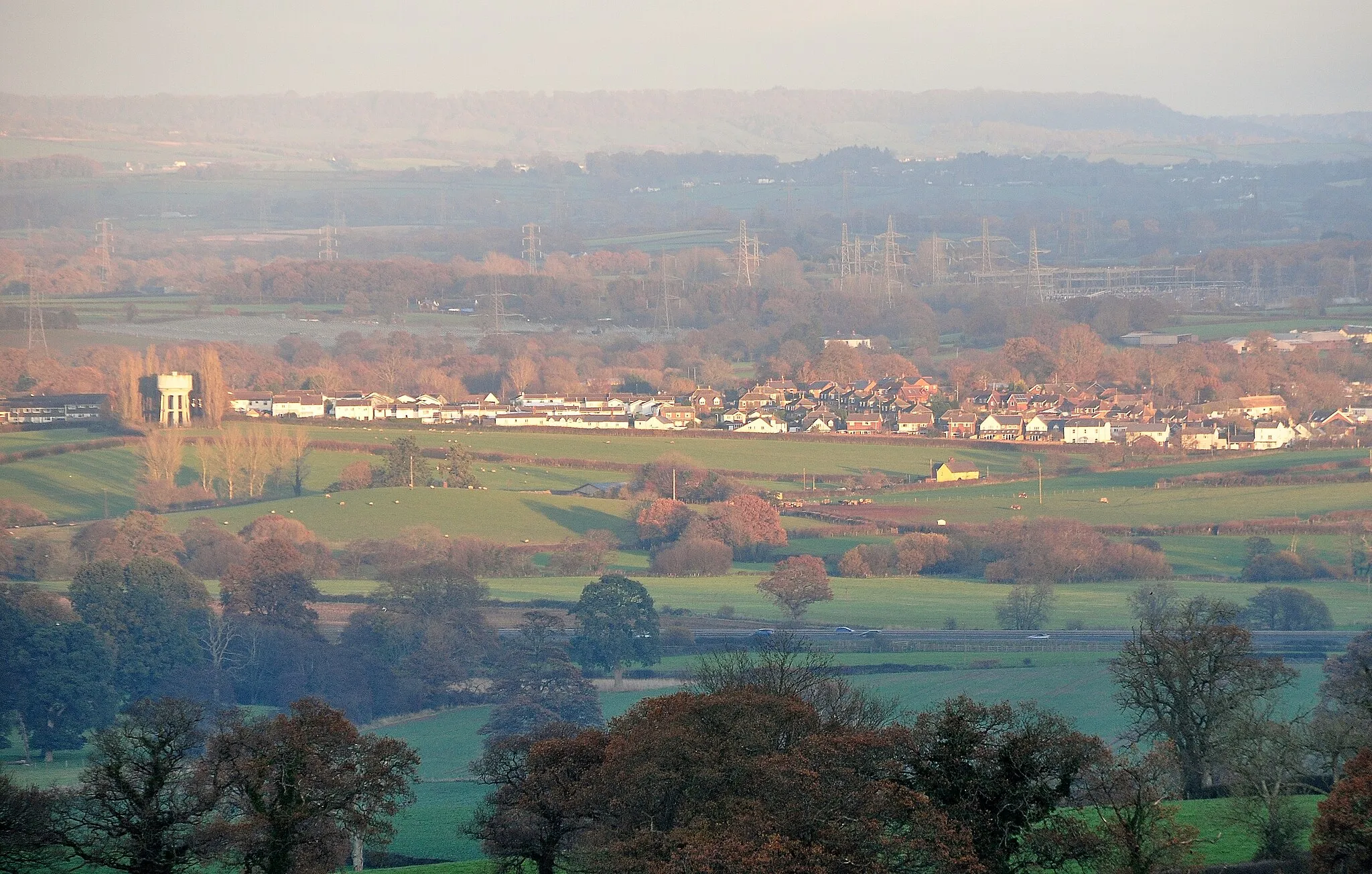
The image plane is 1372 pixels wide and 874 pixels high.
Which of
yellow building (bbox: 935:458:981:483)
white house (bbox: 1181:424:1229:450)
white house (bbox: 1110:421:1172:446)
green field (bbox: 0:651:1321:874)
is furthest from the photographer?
white house (bbox: 1181:424:1229:450)

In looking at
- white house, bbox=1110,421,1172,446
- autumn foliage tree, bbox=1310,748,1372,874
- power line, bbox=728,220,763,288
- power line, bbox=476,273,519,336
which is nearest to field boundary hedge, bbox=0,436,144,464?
white house, bbox=1110,421,1172,446

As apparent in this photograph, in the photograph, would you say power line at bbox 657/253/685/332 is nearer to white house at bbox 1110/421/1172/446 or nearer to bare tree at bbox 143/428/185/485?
white house at bbox 1110/421/1172/446

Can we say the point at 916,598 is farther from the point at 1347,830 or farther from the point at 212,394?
the point at 212,394

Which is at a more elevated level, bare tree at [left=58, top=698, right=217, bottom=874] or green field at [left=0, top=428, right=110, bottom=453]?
green field at [left=0, top=428, right=110, bottom=453]

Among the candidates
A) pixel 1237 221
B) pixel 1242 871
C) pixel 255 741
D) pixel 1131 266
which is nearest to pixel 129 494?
pixel 255 741

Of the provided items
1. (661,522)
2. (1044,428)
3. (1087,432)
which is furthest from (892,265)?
(661,522)

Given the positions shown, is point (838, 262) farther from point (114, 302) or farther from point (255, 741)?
point (255, 741)
